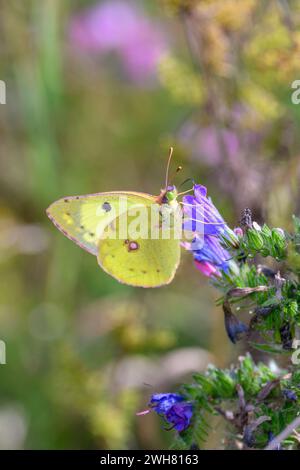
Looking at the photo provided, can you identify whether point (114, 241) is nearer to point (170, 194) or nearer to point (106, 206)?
point (106, 206)

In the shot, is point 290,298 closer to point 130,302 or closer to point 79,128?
point 130,302

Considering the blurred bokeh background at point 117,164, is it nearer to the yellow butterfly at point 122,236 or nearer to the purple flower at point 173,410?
the purple flower at point 173,410

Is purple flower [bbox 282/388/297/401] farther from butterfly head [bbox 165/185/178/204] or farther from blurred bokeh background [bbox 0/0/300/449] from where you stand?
butterfly head [bbox 165/185/178/204]

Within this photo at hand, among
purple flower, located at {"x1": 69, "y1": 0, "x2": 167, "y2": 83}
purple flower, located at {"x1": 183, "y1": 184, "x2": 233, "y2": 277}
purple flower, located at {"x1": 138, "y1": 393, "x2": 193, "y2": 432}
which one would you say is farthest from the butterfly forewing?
purple flower, located at {"x1": 69, "y1": 0, "x2": 167, "y2": 83}

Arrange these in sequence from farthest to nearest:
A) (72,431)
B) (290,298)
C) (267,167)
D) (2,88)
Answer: (2,88), (72,431), (267,167), (290,298)

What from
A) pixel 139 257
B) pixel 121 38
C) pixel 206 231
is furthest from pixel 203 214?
pixel 121 38
